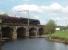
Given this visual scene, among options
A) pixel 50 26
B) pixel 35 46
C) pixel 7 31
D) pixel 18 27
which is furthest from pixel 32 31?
pixel 35 46

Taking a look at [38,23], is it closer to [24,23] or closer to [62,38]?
[24,23]

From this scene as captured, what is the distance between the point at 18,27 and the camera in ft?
273

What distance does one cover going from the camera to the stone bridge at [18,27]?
257 ft

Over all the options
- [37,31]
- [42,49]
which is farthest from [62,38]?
[37,31]

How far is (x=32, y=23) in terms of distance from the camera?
91500 millimetres

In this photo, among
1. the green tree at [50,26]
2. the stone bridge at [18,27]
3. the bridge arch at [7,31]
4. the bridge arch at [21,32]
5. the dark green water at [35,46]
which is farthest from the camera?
the bridge arch at [21,32]

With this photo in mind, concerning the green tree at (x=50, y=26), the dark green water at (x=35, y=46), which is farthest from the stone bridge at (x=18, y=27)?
the dark green water at (x=35, y=46)

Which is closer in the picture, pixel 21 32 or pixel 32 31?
pixel 21 32

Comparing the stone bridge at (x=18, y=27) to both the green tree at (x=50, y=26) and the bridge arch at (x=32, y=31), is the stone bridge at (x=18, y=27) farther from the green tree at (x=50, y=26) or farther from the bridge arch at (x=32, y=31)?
the green tree at (x=50, y=26)

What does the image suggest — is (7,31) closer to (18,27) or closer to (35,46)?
(18,27)

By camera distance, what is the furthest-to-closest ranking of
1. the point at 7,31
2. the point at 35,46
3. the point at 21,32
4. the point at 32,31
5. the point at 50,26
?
the point at 32,31 < the point at 21,32 < the point at 50,26 < the point at 7,31 < the point at 35,46

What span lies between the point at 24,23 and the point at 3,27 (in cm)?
1241

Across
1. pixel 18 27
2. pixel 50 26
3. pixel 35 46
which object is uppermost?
pixel 50 26

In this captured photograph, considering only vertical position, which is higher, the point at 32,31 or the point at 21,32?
the point at 32,31
